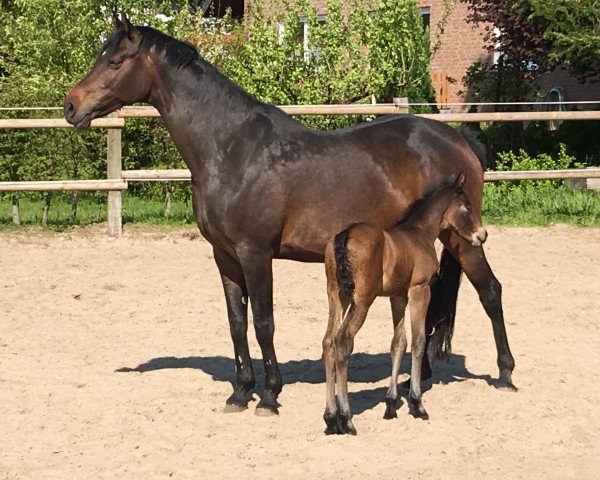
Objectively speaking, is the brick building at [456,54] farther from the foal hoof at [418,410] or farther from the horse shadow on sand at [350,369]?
the foal hoof at [418,410]

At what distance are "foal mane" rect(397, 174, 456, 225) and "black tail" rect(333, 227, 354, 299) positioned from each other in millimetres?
780

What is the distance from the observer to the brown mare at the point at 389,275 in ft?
19.3

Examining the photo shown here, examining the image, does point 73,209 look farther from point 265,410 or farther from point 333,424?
point 333,424

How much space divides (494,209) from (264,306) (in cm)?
753

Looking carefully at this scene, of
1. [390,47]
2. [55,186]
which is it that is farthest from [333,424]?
[390,47]

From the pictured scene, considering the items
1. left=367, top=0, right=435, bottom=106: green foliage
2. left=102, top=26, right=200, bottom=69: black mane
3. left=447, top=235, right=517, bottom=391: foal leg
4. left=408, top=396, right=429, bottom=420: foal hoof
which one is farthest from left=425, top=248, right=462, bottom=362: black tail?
left=367, top=0, right=435, bottom=106: green foliage

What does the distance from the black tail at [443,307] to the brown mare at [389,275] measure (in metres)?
0.48

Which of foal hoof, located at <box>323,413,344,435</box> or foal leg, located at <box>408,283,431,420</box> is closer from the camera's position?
foal hoof, located at <box>323,413,344,435</box>

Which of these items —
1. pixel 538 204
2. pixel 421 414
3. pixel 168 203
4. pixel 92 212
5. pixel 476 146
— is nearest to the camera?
pixel 421 414

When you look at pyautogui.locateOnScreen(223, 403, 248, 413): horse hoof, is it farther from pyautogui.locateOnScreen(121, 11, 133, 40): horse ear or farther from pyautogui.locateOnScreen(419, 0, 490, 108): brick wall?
pyautogui.locateOnScreen(419, 0, 490, 108): brick wall

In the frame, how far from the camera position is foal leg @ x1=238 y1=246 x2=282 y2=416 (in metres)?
6.40

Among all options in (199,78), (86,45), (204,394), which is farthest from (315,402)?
(86,45)

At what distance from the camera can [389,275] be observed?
6.09m

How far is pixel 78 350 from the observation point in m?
8.20
